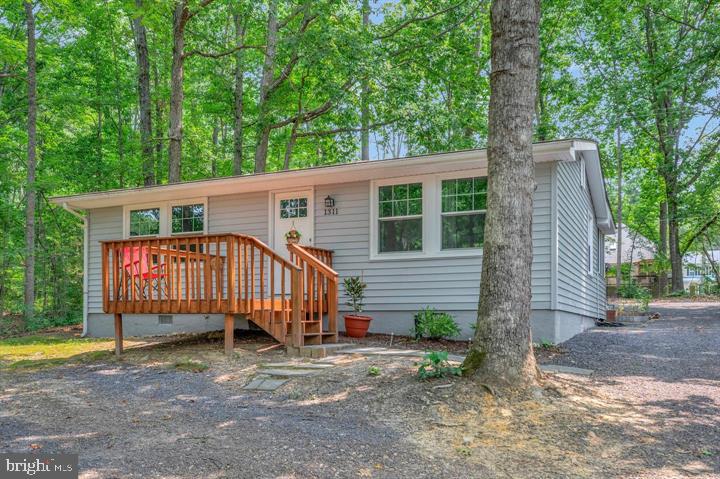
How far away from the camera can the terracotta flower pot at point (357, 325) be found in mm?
7891

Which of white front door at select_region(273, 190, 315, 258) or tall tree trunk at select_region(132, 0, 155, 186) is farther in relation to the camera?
tall tree trunk at select_region(132, 0, 155, 186)

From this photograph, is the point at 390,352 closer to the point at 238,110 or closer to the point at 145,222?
the point at 145,222

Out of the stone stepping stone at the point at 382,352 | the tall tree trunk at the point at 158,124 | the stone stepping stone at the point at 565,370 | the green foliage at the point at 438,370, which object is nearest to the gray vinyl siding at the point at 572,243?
the stone stepping stone at the point at 565,370

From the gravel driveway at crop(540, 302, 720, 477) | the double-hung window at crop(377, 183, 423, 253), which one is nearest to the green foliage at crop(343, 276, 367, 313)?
the double-hung window at crop(377, 183, 423, 253)

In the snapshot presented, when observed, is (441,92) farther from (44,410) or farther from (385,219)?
(44,410)

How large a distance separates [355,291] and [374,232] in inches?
39.9

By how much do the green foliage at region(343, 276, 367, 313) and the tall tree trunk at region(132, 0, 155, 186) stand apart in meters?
8.96

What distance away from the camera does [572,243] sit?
883 cm

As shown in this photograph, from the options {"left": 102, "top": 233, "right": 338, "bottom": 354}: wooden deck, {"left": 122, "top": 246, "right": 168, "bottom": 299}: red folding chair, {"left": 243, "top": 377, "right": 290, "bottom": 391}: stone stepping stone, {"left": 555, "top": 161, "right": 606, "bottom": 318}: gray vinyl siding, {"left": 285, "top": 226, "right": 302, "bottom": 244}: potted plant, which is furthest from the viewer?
{"left": 285, "top": 226, "right": 302, "bottom": 244}: potted plant

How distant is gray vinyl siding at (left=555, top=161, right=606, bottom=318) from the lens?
7742 mm

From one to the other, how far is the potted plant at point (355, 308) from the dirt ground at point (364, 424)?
6.39 feet

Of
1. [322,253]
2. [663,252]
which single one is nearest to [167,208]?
[322,253]

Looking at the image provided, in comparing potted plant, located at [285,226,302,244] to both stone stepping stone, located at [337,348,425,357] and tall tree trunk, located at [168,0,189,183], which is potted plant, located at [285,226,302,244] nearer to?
stone stepping stone, located at [337,348,425,357]

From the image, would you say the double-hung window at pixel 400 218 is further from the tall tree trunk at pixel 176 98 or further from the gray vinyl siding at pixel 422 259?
the tall tree trunk at pixel 176 98
